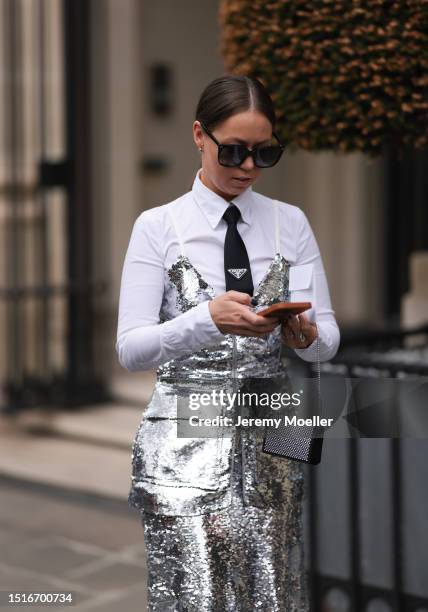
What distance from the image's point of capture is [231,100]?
91.9 inches

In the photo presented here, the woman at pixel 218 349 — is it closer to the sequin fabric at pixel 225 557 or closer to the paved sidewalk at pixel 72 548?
the sequin fabric at pixel 225 557

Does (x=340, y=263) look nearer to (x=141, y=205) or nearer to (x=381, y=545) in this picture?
(x=141, y=205)

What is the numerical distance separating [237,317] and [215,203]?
1.18ft

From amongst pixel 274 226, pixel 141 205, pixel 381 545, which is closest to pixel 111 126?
pixel 141 205

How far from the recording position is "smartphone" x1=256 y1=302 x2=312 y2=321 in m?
2.20

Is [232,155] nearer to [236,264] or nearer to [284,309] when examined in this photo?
[236,264]

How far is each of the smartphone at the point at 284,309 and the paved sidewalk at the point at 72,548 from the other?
2.61 meters

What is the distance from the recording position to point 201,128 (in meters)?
2.41

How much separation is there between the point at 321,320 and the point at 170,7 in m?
7.26

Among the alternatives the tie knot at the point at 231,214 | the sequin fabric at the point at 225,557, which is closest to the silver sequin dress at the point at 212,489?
the sequin fabric at the point at 225,557

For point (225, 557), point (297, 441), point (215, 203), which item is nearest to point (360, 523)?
point (225, 557)

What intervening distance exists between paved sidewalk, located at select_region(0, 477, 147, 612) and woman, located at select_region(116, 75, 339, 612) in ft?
6.95

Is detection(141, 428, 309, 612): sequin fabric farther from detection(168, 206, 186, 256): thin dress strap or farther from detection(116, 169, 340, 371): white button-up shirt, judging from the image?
detection(168, 206, 186, 256): thin dress strap

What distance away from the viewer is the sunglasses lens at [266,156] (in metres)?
2.34
